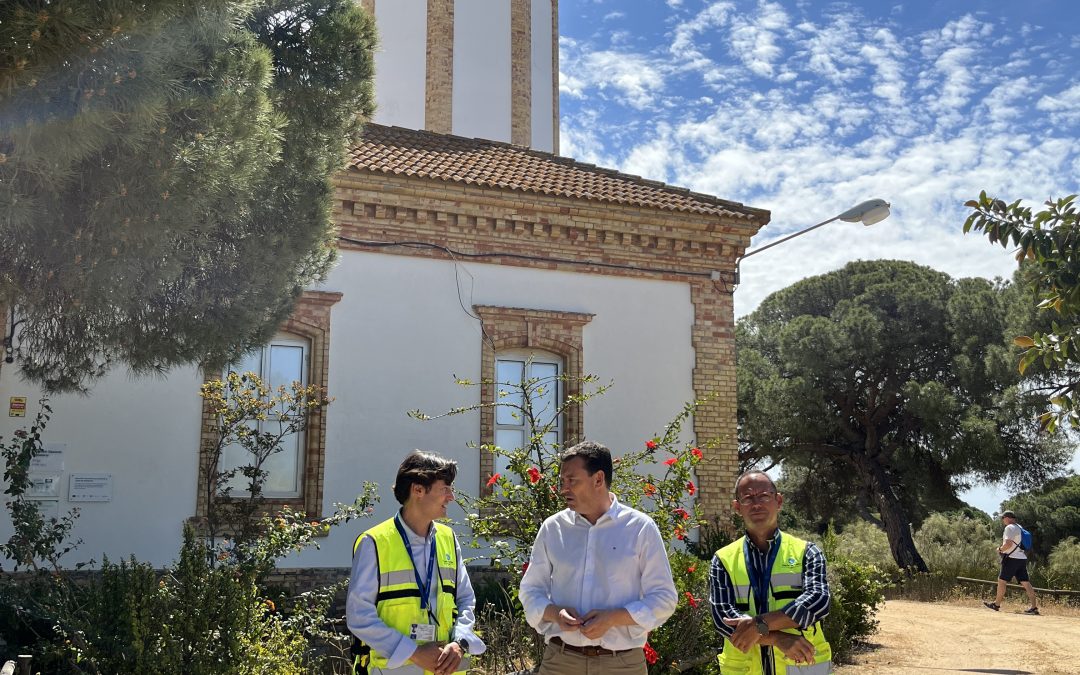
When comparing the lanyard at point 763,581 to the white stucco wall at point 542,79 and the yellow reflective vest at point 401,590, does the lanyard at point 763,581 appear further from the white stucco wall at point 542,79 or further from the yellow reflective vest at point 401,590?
the white stucco wall at point 542,79

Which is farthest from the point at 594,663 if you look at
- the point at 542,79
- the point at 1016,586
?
the point at 542,79

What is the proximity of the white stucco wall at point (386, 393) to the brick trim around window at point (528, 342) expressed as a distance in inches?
4.7

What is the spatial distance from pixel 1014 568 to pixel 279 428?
12.5m

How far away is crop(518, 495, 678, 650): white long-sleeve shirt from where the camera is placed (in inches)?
163

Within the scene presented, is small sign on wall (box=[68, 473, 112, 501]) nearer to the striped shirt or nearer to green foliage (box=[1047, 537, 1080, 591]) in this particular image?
the striped shirt

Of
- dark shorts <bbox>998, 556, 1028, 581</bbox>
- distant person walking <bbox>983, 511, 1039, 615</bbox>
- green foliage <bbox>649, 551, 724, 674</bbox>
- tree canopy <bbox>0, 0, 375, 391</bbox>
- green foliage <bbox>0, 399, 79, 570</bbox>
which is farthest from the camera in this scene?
dark shorts <bbox>998, 556, 1028, 581</bbox>

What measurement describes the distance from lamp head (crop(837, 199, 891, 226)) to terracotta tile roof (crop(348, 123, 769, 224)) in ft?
4.98

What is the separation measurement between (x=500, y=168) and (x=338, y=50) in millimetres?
6161

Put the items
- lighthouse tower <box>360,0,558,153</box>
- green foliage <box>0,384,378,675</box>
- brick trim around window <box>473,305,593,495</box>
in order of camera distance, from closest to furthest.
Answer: green foliage <box>0,384,378,675</box>
brick trim around window <box>473,305,593,495</box>
lighthouse tower <box>360,0,558,153</box>

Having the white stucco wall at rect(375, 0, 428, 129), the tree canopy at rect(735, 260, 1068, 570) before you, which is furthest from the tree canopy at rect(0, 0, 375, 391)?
the tree canopy at rect(735, 260, 1068, 570)

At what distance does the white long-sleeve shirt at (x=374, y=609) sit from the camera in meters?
3.95

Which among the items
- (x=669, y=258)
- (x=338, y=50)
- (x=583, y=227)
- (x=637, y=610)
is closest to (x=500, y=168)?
(x=583, y=227)

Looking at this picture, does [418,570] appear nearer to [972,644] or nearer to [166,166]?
[166,166]

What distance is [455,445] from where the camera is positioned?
40.8 feet
